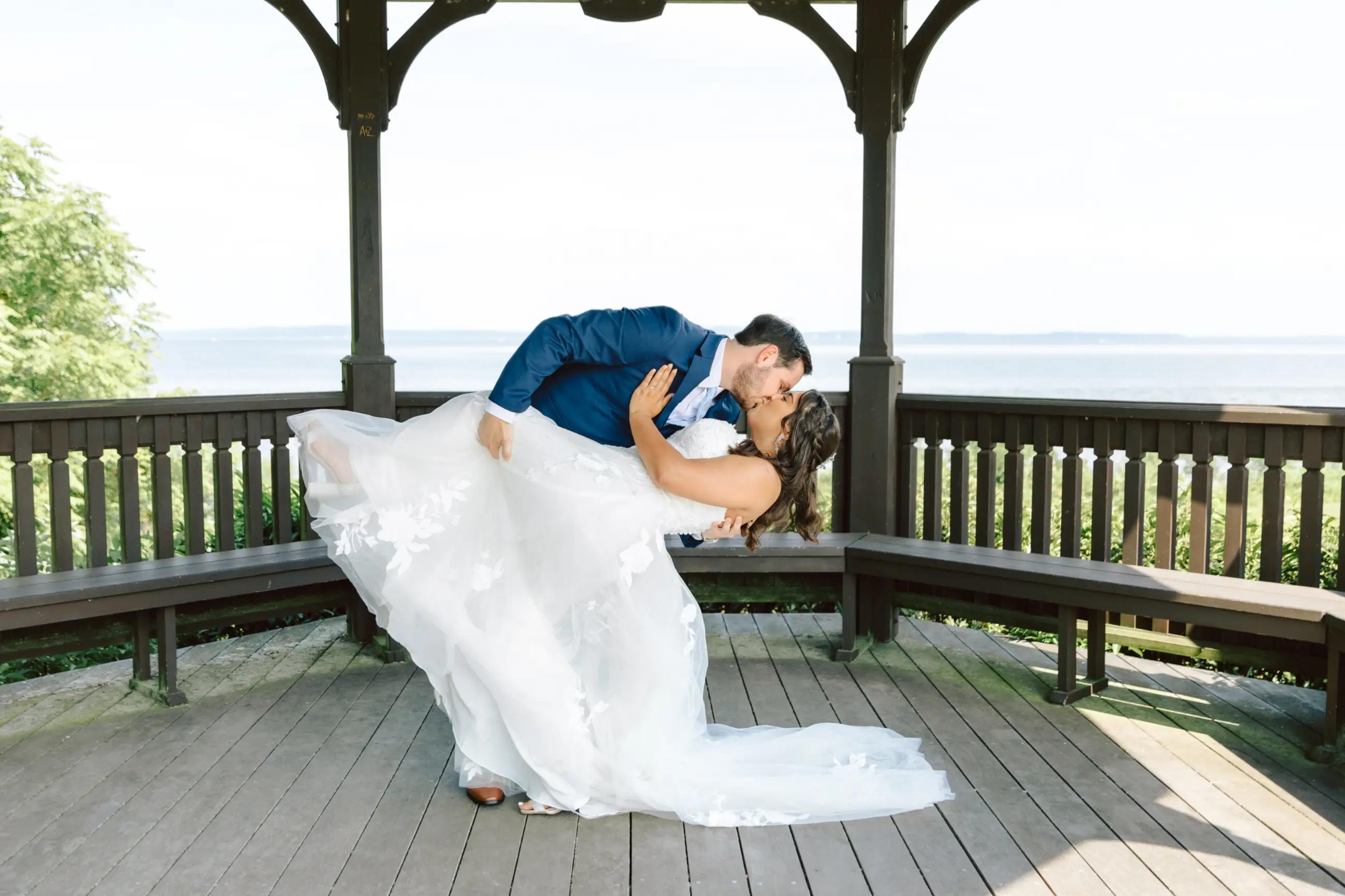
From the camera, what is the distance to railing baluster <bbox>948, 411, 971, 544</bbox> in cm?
490

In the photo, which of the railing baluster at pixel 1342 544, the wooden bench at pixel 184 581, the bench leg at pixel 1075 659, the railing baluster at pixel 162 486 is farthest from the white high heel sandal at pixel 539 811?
the railing baluster at pixel 1342 544

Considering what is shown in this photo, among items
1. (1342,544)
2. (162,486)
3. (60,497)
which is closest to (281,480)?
(162,486)

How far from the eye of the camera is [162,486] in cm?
450

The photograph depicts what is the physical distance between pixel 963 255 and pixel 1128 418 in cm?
3400

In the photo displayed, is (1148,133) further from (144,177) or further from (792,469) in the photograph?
(792,469)

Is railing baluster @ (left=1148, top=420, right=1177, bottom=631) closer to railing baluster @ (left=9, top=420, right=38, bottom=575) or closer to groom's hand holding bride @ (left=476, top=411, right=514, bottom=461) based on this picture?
groom's hand holding bride @ (left=476, top=411, right=514, bottom=461)

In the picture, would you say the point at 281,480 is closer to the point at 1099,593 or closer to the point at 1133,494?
the point at 1099,593

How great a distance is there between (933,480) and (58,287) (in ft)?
49.8

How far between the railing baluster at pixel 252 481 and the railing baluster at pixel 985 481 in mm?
3040

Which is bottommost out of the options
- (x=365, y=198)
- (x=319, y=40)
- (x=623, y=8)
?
(x=365, y=198)

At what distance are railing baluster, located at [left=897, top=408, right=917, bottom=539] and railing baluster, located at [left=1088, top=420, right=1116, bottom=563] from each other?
78 centimetres

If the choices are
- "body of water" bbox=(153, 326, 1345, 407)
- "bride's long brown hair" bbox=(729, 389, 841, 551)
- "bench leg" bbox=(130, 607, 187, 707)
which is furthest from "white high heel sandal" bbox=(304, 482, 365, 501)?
"body of water" bbox=(153, 326, 1345, 407)

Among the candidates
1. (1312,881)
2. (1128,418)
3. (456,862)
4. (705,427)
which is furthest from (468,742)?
(1128,418)

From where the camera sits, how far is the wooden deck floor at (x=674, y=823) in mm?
2727
